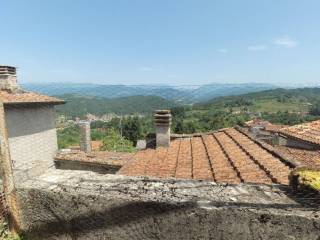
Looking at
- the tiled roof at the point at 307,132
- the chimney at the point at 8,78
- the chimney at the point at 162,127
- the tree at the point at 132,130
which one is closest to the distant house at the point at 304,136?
the tiled roof at the point at 307,132

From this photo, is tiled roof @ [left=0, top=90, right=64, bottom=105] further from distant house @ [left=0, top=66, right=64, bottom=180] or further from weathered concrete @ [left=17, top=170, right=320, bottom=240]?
weathered concrete @ [left=17, top=170, right=320, bottom=240]

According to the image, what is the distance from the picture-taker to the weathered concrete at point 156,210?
2221 mm

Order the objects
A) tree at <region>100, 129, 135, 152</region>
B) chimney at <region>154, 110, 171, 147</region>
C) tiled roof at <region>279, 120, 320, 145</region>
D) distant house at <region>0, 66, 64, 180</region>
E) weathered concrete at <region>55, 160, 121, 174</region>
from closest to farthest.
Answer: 1. chimney at <region>154, 110, 171, 147</region>
2. weathered concrete at <region>55, 160, 121, 174</region>
3. tiled roof at <region>279, 120, 320, 145</region>
4. distant house at <region>0, 66, 64, 180</region>
5. tree at <region>100, 129, 135, 152</region>

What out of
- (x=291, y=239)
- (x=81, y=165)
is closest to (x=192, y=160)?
(x=291, y=239)

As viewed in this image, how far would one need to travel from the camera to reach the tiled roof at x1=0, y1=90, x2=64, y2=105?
14.0 meters

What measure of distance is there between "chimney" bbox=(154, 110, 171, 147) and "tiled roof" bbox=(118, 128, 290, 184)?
28 centimetres

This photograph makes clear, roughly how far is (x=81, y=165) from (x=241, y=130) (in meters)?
6.65

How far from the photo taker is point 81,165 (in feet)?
42.2

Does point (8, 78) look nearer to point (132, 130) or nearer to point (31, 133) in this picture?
point (31, 133)

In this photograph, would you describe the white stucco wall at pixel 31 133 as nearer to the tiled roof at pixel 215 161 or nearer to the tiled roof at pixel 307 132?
the tiled roof at pixel 215 161

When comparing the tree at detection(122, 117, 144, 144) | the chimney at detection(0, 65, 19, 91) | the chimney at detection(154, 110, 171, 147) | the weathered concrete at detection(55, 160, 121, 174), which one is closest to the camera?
the chimney at detection(154, 110, 171, 147)

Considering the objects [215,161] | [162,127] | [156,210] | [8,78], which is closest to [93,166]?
[162,127]

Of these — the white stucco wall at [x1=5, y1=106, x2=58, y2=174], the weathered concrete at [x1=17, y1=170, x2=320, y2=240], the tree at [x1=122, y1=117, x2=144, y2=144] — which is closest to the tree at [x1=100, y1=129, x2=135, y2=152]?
the white stucco wall at [x1=5, y1=106, x2=58, y2=174]

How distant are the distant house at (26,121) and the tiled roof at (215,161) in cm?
776
